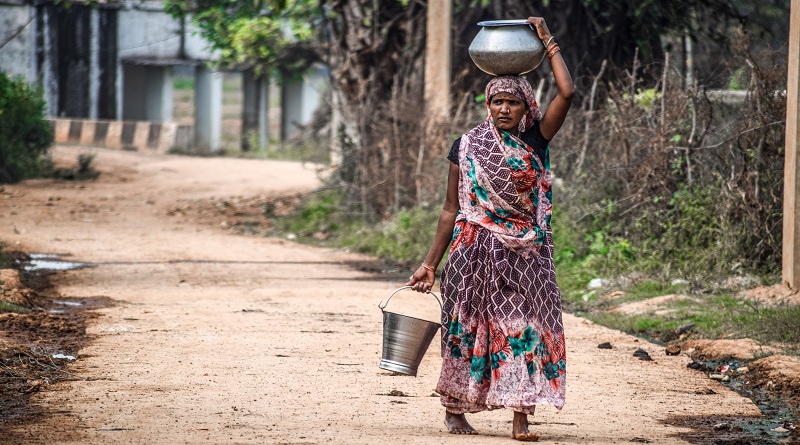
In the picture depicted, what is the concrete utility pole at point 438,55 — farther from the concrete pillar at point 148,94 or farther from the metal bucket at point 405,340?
the concrete pillar at point 148,94

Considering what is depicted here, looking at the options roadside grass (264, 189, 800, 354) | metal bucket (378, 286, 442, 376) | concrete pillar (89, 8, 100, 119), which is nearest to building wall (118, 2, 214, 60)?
concrete pillar (89, 8, 100, 119)

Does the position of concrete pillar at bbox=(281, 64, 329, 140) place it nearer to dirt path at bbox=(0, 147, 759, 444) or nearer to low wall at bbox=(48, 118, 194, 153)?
low wall at bbox=(48, 118, 194, 153)

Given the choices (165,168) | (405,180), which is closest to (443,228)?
(405,180)

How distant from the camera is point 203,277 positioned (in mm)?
10625

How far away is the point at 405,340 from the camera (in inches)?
198

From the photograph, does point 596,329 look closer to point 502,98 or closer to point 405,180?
point 502,98

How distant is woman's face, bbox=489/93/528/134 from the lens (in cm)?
469

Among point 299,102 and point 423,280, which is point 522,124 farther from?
point 299,102

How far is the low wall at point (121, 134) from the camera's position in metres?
25.0

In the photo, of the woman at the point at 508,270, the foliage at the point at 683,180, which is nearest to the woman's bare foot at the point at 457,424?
the woman at the point at 508,270

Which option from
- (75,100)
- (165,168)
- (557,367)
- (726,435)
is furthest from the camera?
(75,100)

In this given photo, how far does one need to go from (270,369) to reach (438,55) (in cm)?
793

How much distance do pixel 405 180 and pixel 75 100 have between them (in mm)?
14633

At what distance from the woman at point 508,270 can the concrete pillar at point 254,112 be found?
2354 cm
